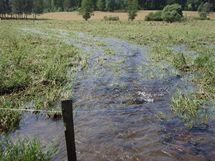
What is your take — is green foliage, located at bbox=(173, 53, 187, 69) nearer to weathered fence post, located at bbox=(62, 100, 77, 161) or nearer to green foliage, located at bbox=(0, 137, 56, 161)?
green foliage, located at bbox=(0, 137, 56, 161)

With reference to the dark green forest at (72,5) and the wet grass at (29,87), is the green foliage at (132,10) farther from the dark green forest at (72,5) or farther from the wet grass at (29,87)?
the wet grass at (29,87)

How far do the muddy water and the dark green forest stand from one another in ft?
415

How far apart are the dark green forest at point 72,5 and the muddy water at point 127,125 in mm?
126394

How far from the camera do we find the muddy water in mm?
11477

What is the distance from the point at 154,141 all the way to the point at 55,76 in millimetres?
9392

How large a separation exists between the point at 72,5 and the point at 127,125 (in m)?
176

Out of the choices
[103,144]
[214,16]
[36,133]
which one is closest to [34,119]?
[36,133]

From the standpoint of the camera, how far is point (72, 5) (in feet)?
605

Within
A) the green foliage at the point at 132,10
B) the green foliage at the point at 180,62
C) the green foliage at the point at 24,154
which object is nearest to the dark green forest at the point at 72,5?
the green foliage at the point at 132,10

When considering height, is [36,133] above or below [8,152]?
below

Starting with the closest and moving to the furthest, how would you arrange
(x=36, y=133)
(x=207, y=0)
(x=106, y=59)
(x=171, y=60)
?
(x=36, y=133)
(x=171, y=60)
(x=106, y=59)
(x=207, y=0)

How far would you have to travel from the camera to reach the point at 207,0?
493ft

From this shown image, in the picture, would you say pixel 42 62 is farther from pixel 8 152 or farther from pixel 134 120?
pixel 8 152

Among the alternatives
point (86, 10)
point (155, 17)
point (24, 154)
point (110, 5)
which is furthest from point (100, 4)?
point (24, 154)
